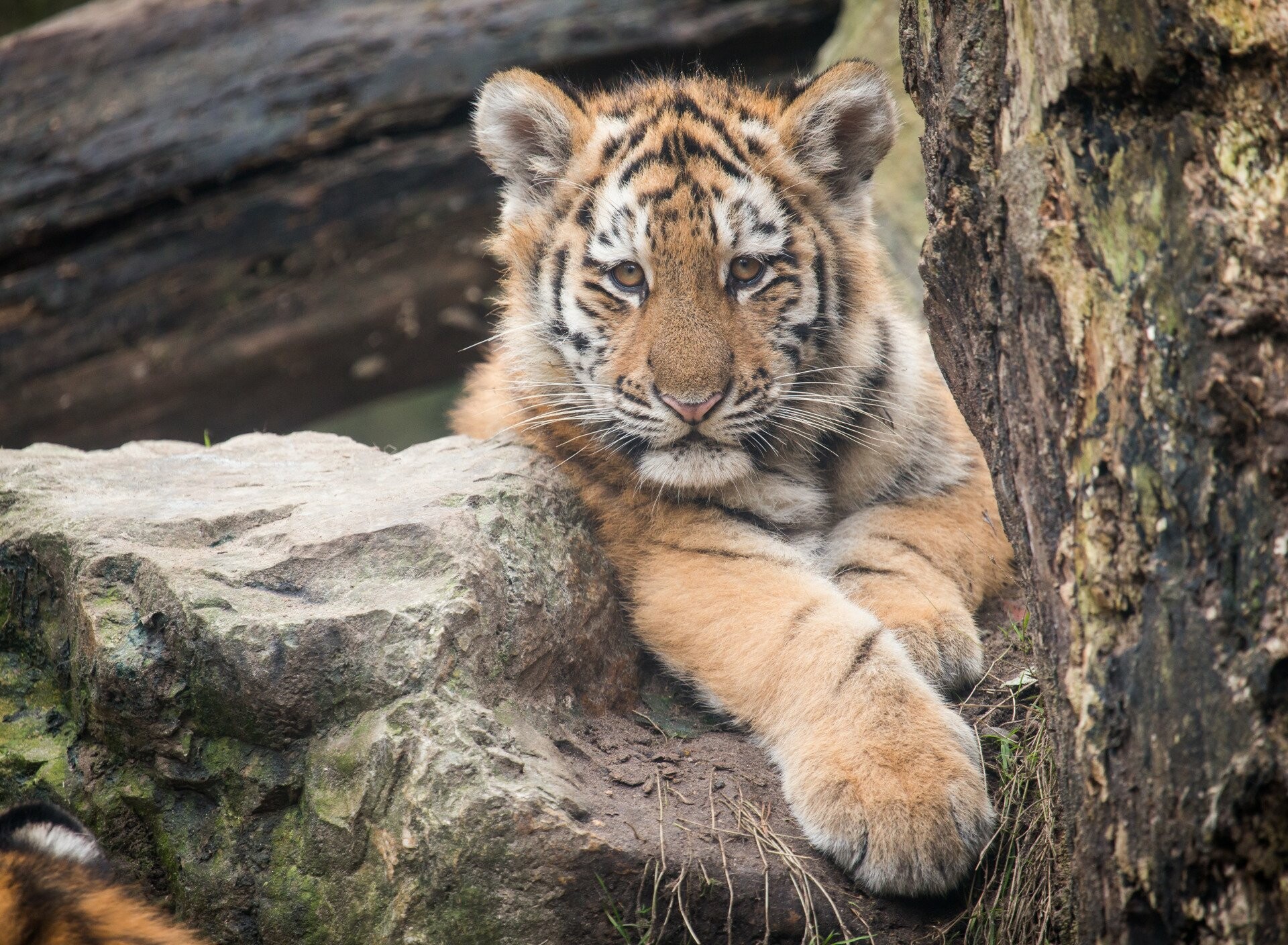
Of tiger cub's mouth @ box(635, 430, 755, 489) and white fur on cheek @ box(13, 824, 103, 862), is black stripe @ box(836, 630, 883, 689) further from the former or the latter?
white fur on cheek @ box(13, 824, 103, 862)

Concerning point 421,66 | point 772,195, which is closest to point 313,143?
point 421,66

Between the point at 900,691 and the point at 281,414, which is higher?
the point at 900,691

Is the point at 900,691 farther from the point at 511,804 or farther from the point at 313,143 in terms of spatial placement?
the point at 313,143

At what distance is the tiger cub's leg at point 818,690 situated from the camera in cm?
245

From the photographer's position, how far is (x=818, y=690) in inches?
111

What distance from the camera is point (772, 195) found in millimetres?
3447

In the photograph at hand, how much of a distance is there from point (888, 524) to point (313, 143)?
349 centimetres

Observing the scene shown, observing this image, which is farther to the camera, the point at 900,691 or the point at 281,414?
the point at 281,414

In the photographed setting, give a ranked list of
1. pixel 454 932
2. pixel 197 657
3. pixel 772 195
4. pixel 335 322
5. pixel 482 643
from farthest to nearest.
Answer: pixel 335 322 → pixel 772 195 → pixel 482 643 → pixel 197 657 → pixel 454 932

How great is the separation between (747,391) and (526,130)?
1.20 metres

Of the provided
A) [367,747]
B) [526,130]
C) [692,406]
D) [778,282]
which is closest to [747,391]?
[692,406]

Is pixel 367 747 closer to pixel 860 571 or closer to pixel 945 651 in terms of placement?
pixel 945 651

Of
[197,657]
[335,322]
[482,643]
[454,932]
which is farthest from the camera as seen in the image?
[335,322]

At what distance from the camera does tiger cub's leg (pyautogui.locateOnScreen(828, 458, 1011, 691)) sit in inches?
120
